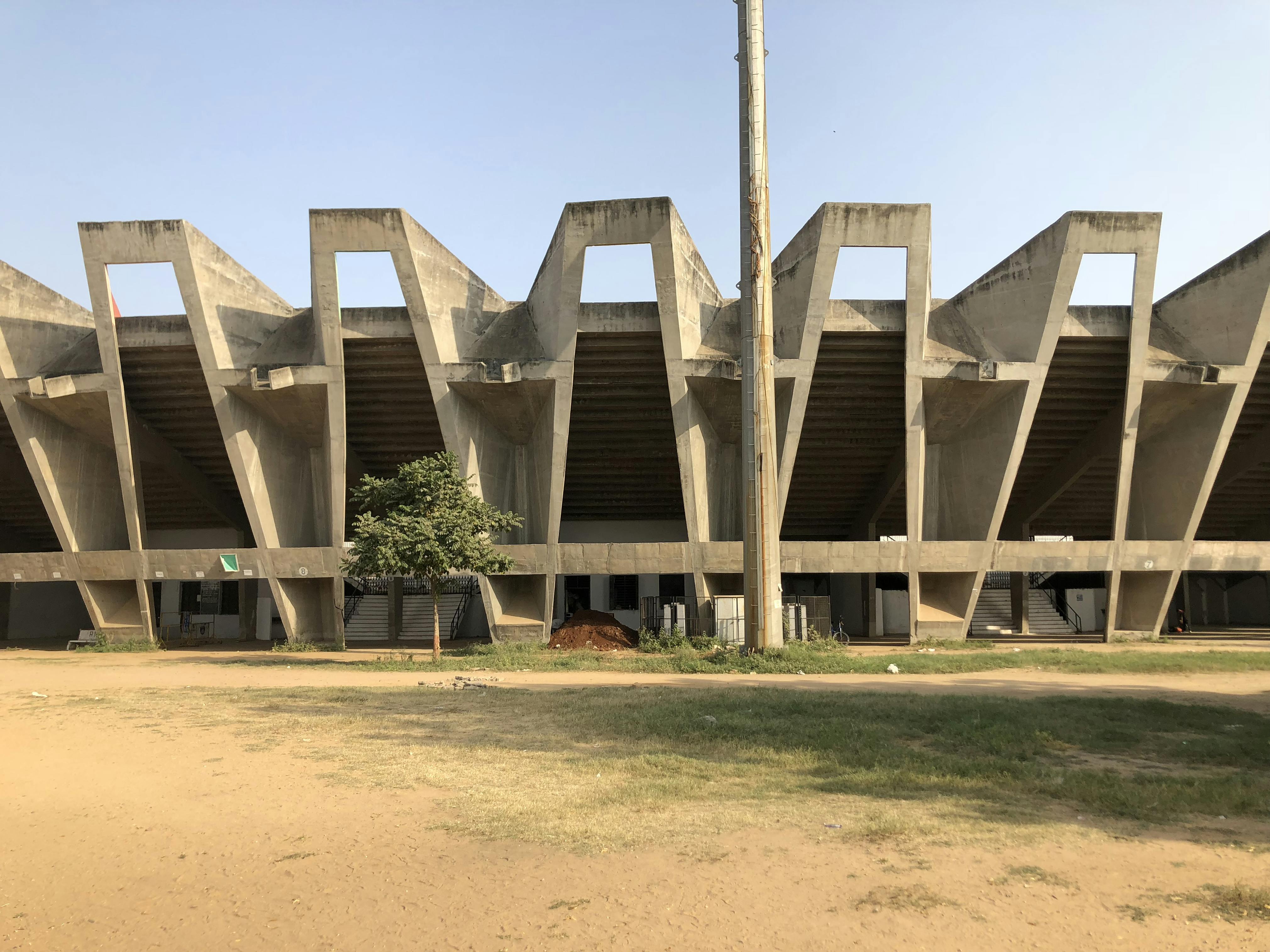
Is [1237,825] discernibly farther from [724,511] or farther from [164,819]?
[724,511]

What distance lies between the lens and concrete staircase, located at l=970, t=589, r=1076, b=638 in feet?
119

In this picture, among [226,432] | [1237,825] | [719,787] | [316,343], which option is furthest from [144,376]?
[1237,825]

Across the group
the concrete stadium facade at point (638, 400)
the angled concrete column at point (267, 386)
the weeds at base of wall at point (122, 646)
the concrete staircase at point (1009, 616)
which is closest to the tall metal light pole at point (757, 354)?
the concrete stadium facade at point (638, 400)

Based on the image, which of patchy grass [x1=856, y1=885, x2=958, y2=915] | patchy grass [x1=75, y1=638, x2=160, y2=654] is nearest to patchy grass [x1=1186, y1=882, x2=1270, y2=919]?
patchy grass [x1=856, y1=885, x2=958, y2=915]

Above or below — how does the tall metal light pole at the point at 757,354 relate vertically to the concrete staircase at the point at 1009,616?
above

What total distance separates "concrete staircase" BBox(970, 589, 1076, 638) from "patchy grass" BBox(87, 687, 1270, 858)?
75.3 ft

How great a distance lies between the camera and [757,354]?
902 inches

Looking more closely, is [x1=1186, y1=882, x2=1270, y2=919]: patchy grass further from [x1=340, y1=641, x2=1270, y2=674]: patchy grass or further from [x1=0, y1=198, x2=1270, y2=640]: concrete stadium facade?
[x1=0, y1=198, x2=1270, y2=640]: concrete stadium facade

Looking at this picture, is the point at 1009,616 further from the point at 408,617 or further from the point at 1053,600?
the point at 408,617

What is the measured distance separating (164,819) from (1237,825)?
396 inches

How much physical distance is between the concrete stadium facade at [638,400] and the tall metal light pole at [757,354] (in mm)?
3240

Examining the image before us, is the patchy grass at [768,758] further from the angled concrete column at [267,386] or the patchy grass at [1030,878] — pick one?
the angled concrete column at [267,386]

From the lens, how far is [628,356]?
90.8ft

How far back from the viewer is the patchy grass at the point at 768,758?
798cm
